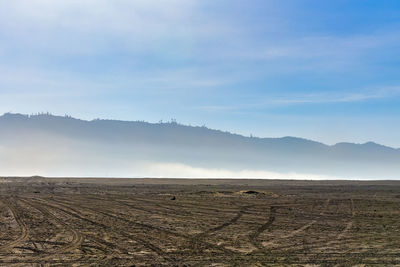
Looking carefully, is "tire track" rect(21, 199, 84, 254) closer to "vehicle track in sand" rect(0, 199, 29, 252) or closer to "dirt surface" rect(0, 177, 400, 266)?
"dirt surface" rect(0, 177, 400, 266)

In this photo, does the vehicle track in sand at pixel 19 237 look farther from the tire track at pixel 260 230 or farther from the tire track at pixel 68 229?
the tire track at pixel 260 230

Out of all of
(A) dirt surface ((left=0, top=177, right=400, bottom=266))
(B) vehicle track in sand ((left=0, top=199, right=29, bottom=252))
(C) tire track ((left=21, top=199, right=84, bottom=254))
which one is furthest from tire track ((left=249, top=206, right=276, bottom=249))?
(B) vehicle track in sand ((left=0, top=199, right=29, bottom=252))

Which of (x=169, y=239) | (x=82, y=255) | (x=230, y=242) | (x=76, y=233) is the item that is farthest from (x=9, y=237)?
(x=230, y=242)

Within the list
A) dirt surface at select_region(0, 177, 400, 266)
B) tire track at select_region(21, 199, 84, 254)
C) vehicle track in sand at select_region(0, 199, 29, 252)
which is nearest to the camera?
dirt surface at select_region(0, 177, 400, 266)

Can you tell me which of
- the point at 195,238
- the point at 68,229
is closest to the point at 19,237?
the point at 68,229

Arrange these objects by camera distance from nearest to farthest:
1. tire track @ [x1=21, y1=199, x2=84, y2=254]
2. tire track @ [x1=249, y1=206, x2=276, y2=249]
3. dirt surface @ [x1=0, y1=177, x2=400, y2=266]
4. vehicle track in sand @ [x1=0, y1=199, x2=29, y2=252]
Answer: dirt surface @ [x1=0, y1=177, x2=400, y2=266]
tire track @ [x1=21, y1=199, x2=84, y2=254]
vehicle track in sand @ [x1=0, y1=199, x2=29, y2=252]
tire track @ [x1=249, y1=206, x2=276, y2=249]

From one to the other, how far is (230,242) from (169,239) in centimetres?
329

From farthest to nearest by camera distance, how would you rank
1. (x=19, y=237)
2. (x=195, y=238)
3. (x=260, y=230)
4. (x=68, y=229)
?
1. (x=260, y=230)
2. (x=68, y=229)
3. (x=195, y=238)
4. (x=19, y=237)

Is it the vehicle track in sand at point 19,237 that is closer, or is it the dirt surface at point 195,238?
the dirt surface at point 195,238

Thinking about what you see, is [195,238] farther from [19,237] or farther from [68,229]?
[19,237]

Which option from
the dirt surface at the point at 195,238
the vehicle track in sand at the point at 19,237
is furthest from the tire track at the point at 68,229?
the vehicle track in sand at the point at 19,237

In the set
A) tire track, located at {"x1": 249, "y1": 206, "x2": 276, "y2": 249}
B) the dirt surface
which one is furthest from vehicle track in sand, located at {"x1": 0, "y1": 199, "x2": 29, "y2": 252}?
tire track, located at {"x1": 249, "y1": 206, "x2": 276, "y2": 249}

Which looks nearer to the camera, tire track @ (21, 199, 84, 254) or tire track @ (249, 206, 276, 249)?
tire track @ (21, 199, 84, 254)

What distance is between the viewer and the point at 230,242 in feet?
71.6
